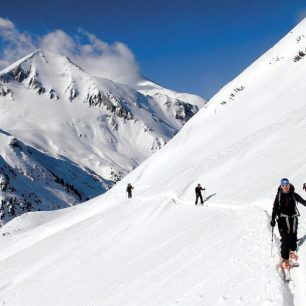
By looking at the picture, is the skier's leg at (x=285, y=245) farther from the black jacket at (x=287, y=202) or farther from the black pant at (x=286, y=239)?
the black jacket at (x=287, y=202)

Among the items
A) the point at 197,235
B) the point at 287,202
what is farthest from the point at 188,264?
the point at 287,202

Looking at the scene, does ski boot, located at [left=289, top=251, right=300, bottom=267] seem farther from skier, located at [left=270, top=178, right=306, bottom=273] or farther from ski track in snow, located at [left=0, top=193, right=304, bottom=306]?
ski track in snow, located at [left=0, top=193, right=304, bottom=306]

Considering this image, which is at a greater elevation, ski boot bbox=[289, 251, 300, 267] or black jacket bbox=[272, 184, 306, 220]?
black jacket bbox=[272, 184, 306, 220]

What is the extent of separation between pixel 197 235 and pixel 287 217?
8.99 m

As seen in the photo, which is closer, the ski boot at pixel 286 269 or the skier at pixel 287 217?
the ski boot at pixel 286 269

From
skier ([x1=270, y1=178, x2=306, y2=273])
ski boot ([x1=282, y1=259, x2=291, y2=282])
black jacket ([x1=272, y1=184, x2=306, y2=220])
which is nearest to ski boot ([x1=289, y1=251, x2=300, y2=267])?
skier ([x1=270, y1=178, x2=306, y2=273])

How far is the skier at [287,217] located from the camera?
1293 cm

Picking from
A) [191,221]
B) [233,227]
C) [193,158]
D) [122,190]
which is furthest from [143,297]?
[122,190]

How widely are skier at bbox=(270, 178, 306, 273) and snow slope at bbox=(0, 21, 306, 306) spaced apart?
485 mm

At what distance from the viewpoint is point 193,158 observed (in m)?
54.5

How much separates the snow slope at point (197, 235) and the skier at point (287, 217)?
485 millimetres

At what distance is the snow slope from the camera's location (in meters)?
14.4

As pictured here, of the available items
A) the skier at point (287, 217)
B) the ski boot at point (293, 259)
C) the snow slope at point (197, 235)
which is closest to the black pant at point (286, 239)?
the skier at point (287, 217)

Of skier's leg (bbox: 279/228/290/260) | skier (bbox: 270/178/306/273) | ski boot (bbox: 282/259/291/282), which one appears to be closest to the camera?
ski boot (bbox: 282/259/291/282)
